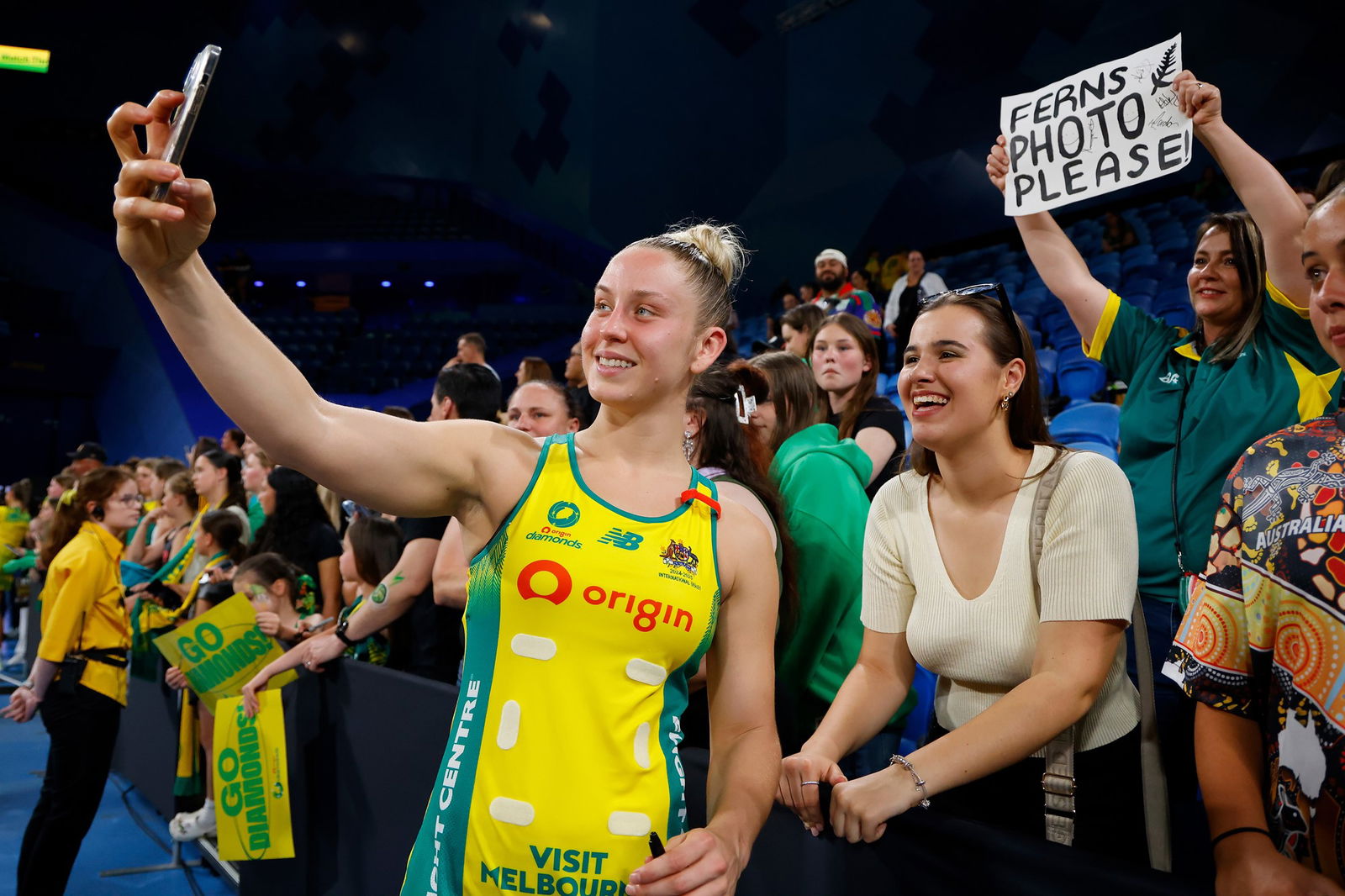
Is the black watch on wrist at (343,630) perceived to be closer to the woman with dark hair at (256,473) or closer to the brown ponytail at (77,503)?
the brown ponytail at (77,503)

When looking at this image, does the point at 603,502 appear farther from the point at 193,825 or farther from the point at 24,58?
the point at 24,58

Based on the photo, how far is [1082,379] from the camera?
607cm

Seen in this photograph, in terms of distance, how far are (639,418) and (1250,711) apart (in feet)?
2.80

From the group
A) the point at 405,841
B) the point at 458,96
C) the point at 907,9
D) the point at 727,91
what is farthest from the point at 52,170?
the point at 405,841

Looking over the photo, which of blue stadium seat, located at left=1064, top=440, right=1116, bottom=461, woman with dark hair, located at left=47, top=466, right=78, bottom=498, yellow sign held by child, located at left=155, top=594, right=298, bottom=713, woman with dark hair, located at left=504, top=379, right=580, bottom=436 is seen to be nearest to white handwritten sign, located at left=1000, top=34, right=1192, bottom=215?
woman with dark hair, located at left=504, top=379, right=580, bottom=436

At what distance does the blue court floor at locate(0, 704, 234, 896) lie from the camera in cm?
391

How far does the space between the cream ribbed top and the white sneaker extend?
3.65 m

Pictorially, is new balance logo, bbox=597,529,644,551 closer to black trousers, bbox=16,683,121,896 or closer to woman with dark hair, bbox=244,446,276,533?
black trousers, bbox=16,683,121,896

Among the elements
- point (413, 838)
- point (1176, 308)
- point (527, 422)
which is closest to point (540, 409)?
point (527, 422)

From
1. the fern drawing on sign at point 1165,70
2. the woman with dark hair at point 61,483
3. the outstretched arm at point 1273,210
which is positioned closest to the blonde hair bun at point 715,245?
the outstretched arm at point 1273,210

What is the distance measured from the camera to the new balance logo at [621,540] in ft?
4.18

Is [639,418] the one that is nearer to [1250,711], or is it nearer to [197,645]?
[1250,711]

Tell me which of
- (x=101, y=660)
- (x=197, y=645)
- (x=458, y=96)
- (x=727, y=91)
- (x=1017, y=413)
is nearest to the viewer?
(x=1017, y=413)

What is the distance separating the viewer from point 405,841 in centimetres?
269
